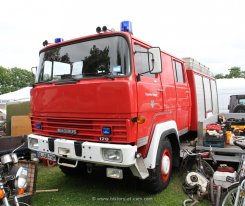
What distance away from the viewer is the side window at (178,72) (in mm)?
5199

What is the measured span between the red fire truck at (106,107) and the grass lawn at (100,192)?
246 mm

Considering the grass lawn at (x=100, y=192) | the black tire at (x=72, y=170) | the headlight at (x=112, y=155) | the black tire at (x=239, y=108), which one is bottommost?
the grass lawn at (x=100, y=192)

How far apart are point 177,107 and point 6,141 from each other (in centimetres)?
383

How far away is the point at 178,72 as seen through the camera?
211 inches

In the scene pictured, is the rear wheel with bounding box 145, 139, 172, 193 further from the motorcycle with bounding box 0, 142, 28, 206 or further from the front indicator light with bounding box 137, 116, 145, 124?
the motorcycle with bounding box 0, 142, 28, 206

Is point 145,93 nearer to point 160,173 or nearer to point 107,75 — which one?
point 107,75

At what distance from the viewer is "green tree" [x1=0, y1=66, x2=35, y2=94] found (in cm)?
4584

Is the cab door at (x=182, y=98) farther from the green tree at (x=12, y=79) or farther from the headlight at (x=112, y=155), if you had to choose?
the green tree at (x=12, y=79)

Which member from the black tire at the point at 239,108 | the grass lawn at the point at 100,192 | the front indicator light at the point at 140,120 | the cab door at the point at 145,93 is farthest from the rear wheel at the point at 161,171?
the black tire at the point at 239,108

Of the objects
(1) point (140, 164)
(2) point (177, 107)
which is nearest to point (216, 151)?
(2) point (177, 107)

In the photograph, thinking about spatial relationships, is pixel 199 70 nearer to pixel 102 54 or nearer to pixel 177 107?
pixel 177 107

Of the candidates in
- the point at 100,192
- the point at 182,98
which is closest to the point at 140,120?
the point at 100,192

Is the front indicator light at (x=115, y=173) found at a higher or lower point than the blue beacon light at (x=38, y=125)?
lower

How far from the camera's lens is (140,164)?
3.54 m
